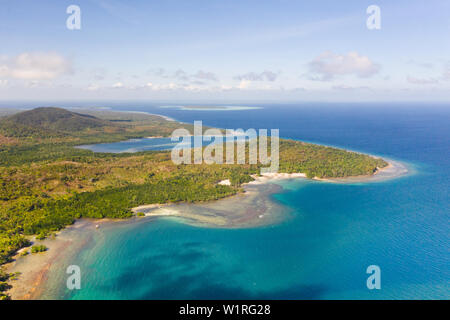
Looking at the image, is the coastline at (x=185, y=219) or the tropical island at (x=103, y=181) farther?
the tropical island at (x=103, y=181)

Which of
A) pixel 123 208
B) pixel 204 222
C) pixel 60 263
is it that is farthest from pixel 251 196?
pixel 60 263

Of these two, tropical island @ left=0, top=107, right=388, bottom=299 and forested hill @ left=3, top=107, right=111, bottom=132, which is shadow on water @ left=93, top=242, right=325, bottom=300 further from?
forested hill @ left=3, top=107, right=111, bottom=132

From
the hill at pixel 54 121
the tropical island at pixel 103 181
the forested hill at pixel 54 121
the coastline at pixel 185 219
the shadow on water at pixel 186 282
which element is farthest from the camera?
the forested hill at pixel 54 121

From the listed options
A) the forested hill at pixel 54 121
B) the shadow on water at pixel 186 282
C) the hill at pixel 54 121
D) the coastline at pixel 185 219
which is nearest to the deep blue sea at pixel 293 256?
the shadow on water at pixel 186 282

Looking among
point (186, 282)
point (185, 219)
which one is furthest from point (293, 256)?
point (185, 219)

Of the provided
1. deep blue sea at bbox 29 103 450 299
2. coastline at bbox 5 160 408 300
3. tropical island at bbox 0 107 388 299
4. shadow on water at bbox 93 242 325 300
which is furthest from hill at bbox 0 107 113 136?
shadow on water at bbox 93 242 325 300

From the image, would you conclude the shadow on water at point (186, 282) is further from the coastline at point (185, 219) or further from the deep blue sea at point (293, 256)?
the coastline at point (185, 219)
